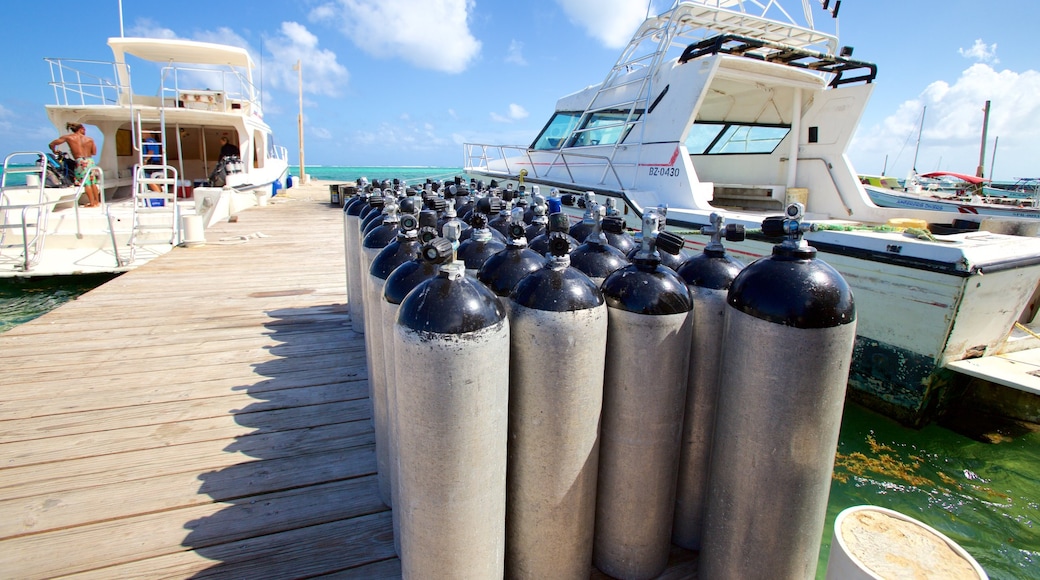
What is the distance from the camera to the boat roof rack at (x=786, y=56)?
752cm

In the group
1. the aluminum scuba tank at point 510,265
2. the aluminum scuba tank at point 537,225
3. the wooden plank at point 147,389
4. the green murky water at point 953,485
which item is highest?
the aluminum scuba tank at point 537,225

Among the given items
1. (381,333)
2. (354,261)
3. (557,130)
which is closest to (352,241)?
(354,261)

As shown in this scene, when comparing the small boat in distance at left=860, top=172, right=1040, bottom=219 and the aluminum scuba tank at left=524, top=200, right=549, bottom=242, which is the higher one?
the small boat in distance at left=860, top=172, right=1040, bottom=219

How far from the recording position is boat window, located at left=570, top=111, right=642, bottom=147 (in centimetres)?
934

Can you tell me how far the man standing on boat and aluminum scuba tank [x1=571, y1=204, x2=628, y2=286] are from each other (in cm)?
1283

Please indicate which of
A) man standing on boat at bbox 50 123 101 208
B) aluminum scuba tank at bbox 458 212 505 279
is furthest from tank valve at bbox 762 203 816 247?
man standing on boat at bbox 50 123 101 208

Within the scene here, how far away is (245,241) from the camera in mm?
9008

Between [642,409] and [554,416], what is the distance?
1.09ft

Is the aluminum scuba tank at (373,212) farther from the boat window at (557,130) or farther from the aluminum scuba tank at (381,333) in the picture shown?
the boat window at (557,130)

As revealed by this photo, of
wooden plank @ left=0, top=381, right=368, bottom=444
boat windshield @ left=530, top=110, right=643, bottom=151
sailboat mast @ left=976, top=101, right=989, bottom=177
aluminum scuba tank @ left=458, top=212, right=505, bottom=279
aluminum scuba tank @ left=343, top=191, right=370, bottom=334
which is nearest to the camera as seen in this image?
aluminum scuba tank @ left=458, top=212, right=505, bottom=279

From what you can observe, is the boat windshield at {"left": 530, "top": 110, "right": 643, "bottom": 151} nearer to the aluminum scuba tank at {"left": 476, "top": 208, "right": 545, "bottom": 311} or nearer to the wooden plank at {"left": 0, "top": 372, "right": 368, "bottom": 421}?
the wooden plank at {"left": 0, "top": 372, "right": 368, "bottom": 421}

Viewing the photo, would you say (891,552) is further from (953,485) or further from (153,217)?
(153,217)

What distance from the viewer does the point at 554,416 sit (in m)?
1.72

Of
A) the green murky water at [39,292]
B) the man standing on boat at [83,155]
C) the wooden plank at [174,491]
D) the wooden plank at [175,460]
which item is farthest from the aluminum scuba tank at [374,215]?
the man standing on boat at [83,155]
